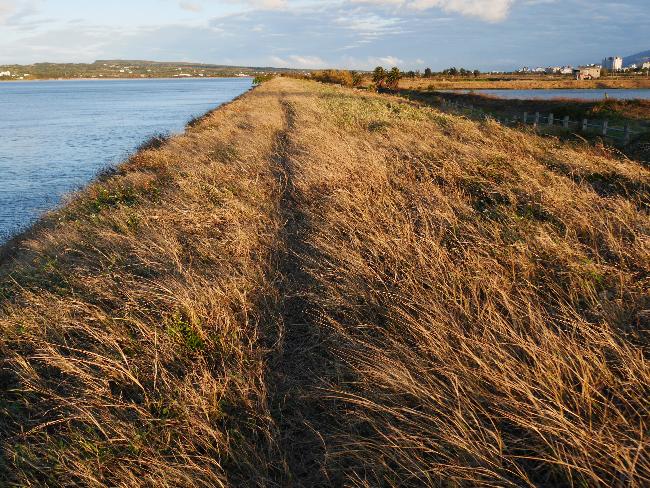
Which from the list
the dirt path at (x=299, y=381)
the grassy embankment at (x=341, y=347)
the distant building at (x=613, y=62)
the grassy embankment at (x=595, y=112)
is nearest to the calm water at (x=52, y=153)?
the grassy embankment at (x=341, y=347)

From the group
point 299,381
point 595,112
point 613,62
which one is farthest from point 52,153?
point 613,62

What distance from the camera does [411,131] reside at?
45.6 feet

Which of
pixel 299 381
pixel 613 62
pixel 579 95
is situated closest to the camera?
pixel 299 381

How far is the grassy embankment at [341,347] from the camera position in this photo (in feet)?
8.38

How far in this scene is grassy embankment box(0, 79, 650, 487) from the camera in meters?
2.55

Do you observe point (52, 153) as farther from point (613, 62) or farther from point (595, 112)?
point (613, 62)

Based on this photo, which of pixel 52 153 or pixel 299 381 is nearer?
pixel 299 381

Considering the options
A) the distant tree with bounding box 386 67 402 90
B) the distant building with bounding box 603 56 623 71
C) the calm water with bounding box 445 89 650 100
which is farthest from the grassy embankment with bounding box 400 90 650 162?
the distant building with bounding box 603 56 623 71

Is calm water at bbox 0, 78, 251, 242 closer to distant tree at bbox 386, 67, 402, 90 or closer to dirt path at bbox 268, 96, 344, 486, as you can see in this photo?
dirt path at bbox 268, 96, 344, 486

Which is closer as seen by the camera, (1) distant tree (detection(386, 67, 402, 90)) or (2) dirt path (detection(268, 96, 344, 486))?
(2) dirt path (detection(268, 96, 344, 486))

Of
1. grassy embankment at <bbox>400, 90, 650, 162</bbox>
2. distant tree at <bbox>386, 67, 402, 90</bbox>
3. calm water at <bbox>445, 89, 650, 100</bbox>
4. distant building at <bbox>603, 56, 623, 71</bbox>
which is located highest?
distant building at <bbox>603, 56, 623, 71</bbox>

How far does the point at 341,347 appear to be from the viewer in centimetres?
354

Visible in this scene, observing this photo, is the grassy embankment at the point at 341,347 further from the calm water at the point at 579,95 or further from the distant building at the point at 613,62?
the distant building at the point at 613,62

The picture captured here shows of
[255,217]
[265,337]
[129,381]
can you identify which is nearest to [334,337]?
[265,337]
